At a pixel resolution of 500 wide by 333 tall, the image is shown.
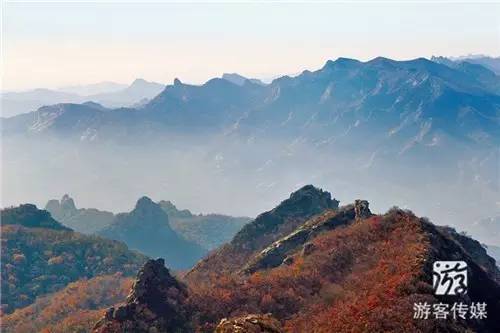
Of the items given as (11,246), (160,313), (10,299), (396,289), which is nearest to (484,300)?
(396,289)

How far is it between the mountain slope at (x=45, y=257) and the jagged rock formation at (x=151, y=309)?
3694 inches

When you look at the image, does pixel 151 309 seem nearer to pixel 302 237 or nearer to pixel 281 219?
pixel 302 237

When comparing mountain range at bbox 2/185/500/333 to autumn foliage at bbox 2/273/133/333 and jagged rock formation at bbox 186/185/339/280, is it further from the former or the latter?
autumn foliage at bbox 2/273/133/333

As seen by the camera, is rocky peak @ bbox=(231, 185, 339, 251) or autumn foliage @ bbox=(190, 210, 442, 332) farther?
rocky peak @ bbox=(231, 185, 339, 251)

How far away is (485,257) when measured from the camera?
82.6m

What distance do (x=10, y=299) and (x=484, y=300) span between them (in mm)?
125255

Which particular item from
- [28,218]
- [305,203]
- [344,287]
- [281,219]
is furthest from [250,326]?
[28,218]

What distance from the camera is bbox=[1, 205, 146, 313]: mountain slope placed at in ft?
470

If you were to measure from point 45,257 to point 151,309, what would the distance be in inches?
4459

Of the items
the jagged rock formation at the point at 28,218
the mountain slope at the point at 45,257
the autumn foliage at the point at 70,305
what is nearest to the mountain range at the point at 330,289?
the autumn foliage at the point at 70,305

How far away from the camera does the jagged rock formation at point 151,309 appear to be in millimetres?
51875

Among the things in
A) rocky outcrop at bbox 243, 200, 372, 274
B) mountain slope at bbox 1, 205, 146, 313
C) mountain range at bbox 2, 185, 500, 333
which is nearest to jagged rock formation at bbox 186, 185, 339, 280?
rocky outcrop at bbox 243, 200, 372, 274

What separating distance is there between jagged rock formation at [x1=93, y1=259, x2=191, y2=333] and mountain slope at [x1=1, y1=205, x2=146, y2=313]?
3694 inches

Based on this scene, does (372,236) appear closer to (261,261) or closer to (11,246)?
(261,261)
